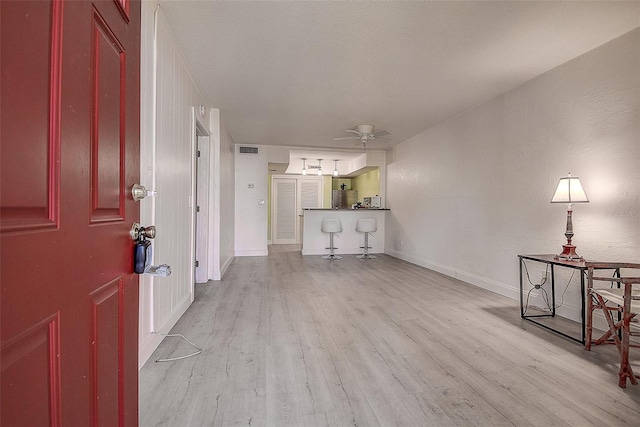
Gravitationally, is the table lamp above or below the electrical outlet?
above

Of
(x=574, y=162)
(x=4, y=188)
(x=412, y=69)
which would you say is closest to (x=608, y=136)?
(x=574, y=162)

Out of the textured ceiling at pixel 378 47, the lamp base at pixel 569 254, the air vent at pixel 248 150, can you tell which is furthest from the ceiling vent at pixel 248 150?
the lamp base at pixel 569 254

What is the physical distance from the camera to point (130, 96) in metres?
0.89

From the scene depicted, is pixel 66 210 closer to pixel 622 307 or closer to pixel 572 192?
pixel 622 307

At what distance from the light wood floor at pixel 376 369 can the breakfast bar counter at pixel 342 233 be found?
3435mm

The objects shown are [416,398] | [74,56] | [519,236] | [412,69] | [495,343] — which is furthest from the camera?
[519,236]

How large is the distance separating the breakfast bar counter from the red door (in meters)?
5.87

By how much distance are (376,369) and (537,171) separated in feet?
8.78

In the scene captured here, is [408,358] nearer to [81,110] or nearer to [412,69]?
[81,110]

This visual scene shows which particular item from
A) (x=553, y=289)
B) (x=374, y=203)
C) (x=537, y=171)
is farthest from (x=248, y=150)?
(x=553, y=289)

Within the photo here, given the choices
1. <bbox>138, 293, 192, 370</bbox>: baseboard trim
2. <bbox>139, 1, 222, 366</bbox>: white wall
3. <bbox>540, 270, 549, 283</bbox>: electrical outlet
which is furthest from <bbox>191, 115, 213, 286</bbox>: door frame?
<bbox>540, 270, 549, 283</bbox>: electrical outlet

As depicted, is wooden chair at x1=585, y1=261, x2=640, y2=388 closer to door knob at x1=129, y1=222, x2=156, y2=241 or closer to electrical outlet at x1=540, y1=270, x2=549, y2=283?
electrical outlet at x1=540, y1=270, x2=549, y2=283

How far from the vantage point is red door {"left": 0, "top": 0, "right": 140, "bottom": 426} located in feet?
1.49

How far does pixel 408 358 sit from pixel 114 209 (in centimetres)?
194
